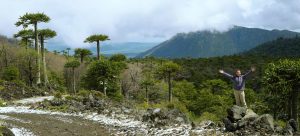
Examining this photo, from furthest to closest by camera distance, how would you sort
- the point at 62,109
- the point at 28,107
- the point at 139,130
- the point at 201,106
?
the point at 201,106 < the point at 28,107 < the point at 62,109 < the point at 139,130

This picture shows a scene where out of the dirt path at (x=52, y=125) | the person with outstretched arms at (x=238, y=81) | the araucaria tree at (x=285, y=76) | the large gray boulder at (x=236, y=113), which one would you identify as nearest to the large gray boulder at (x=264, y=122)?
the large gray boulder at (x=236, y=113)

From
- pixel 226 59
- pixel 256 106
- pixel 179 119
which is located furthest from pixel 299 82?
pixel 226 59

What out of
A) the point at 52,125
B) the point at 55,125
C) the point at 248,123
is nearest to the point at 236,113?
the point at 248,123

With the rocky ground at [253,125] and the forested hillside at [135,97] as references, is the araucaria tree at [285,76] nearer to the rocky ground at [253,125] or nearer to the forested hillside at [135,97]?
the forested hillside at [135,97]

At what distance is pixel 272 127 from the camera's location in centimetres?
1894

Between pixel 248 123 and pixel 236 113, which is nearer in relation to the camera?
pixel 248 123

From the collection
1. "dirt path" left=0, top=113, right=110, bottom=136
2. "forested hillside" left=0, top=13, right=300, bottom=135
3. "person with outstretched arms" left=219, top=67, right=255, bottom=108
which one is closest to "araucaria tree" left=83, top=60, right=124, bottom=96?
"forested hillside" left=0, top=13, right=300, bottom=135

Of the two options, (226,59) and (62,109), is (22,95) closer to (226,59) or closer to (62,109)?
(62,109)

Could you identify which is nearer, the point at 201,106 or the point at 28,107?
the point at 28,107

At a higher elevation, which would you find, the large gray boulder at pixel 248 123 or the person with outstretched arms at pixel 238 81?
the person with outstretched arms at pixel 238 81

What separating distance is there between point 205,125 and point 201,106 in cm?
6424

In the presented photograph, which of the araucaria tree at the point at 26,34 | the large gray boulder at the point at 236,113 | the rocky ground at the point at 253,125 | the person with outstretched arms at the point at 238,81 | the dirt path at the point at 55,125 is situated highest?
the araucaria tree at the point at 26,34

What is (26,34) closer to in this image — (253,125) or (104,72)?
(104,72)

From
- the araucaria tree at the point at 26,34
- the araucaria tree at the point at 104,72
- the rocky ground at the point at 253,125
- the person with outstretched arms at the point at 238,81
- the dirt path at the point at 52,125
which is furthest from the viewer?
the araucaria tree at the point at 26,34
